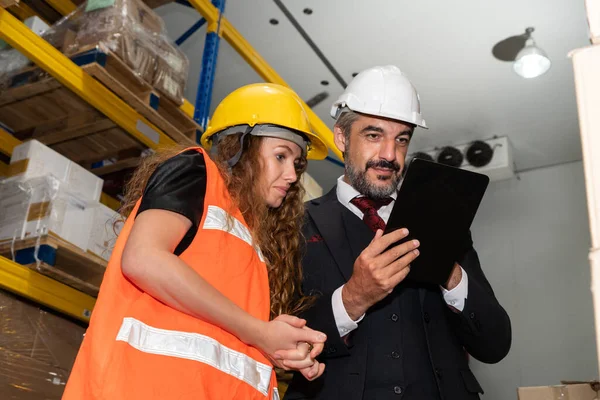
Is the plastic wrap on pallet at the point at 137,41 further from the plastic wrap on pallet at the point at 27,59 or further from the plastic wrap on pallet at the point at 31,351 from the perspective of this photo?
the plastic wrap on pallet at the point at 31,351

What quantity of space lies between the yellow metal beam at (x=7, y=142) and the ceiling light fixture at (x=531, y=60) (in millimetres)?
4512

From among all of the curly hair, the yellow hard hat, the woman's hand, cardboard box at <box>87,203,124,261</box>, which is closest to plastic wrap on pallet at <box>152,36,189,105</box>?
cardboard box at <box>87,203,124,261</box>

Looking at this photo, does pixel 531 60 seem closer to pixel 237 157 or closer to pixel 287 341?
pixel 237 157

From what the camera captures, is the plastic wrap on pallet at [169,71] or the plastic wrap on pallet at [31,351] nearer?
the plastic wrap on pallet at [31,351]

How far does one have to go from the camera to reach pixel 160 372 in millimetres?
1714

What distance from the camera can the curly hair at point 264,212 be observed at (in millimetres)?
2281

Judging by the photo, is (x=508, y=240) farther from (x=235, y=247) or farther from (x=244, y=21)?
(x=235, y=247)

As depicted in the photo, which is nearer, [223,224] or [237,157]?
[223,224]

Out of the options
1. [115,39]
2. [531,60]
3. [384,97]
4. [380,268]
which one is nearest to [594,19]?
[380,268]

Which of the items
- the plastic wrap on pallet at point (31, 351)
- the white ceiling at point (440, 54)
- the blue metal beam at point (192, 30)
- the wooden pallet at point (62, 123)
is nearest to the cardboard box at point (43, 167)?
the wooden pallet at point (62, 123)

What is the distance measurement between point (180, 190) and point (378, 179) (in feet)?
3.82

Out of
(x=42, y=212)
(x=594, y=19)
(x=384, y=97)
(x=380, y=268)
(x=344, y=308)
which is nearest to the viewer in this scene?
(x=594, y=19)

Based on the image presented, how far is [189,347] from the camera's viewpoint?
1.78 m

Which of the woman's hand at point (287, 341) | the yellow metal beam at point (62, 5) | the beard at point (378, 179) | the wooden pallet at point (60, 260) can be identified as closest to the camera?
the woman's hand at point (287, 341)
